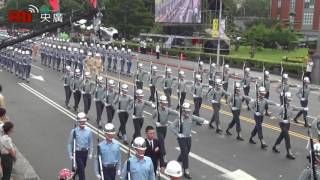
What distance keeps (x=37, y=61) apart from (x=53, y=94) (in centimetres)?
1840

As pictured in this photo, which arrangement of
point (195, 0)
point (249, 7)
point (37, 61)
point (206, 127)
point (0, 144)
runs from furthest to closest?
1. point (249, 7)
2. point (195, 0)
3. point (37, 61)
4. point (206, 127)
5. point (0, 144)

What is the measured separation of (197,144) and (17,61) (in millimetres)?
19207

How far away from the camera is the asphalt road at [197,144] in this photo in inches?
546

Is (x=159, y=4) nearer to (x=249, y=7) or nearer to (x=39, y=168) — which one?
(x=39, y=168)

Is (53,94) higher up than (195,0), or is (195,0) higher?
(195,0)

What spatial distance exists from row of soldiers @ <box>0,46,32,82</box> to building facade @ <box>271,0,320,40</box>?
54268 millimetres

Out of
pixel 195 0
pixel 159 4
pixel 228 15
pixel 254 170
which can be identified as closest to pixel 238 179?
pixel 254 170

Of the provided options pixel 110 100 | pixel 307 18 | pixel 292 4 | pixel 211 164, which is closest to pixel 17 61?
pixel 110 100

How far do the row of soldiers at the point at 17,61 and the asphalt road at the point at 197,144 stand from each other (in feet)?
19.7

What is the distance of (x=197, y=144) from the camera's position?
16.8m

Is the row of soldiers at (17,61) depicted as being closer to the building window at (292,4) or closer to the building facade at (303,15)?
the building facade at (303,15)

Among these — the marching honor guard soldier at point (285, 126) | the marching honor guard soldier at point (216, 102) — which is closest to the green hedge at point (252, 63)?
the marching honor guard soldier at point (216, 102)

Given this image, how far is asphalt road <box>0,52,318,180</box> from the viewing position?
13875 mm

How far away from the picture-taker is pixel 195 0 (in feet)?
179
